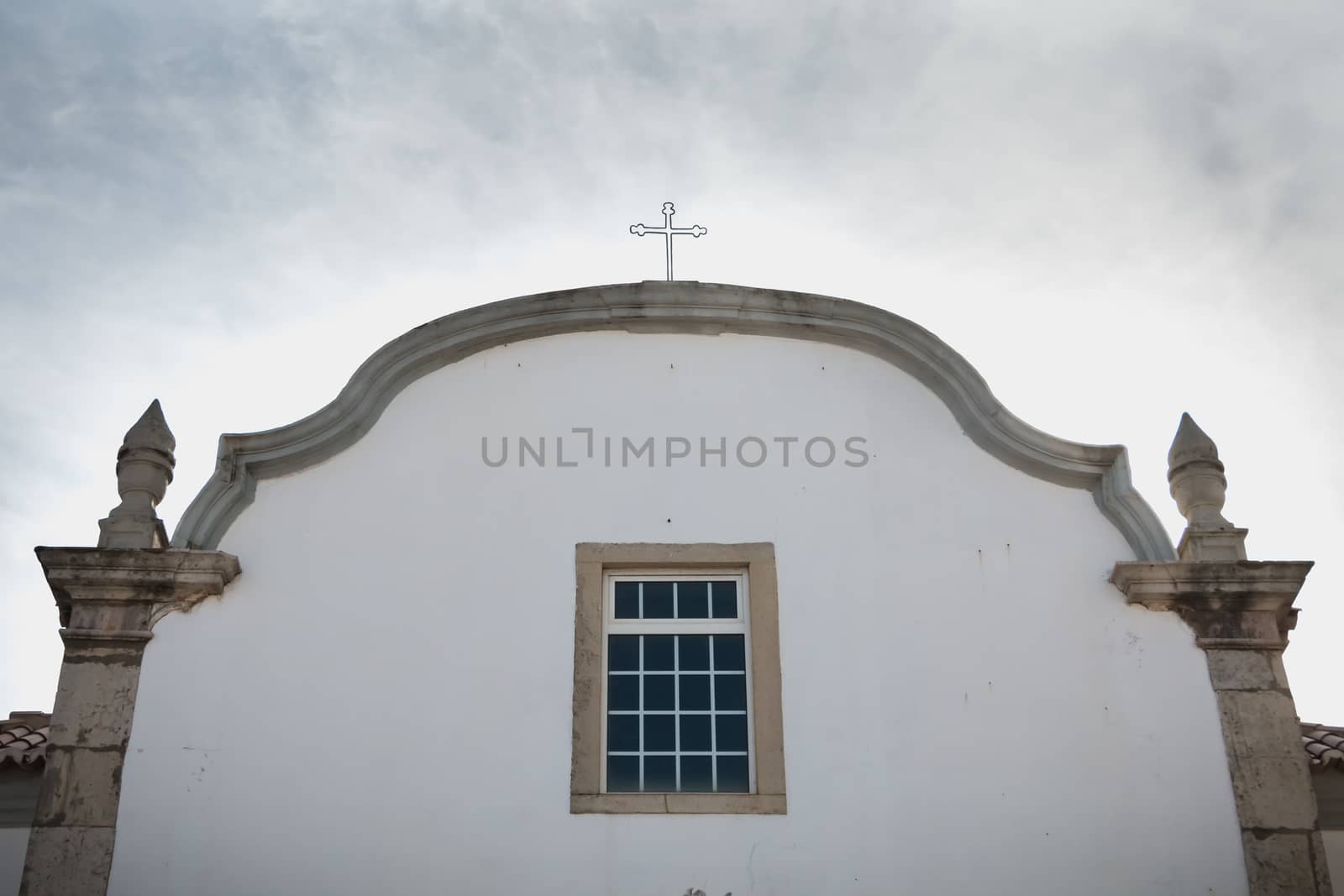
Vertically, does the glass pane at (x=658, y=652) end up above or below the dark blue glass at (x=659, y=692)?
above

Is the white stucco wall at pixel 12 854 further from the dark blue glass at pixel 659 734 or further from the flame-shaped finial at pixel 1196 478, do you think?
the flame-shaped finial at pixel 1196 478

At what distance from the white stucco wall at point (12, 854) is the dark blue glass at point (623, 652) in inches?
147

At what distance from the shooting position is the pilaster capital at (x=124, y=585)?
8.77 meters

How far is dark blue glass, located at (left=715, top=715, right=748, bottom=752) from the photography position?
28.2 feet

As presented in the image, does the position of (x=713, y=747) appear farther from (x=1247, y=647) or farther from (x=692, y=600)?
(x=1247, y=647)

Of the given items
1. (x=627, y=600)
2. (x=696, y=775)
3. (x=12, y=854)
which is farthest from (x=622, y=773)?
(x=12, y=854)

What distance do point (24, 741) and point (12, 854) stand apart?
0.68 metres

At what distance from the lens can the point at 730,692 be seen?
876 centimetres

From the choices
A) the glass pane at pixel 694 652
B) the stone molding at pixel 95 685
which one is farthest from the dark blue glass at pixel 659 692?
the stone molding at pixel 95 685

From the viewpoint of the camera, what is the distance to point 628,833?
8.26 m

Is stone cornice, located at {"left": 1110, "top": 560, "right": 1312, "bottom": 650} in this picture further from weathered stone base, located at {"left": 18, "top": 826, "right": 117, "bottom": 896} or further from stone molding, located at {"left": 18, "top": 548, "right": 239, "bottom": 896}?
weathered stone base, located at {"left": 18, "top": 826, "right": 117, "bottom": 896}

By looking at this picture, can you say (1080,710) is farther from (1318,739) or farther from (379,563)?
(379,563)

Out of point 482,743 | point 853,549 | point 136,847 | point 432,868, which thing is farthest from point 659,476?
point 136,847

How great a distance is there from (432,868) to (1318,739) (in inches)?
215
